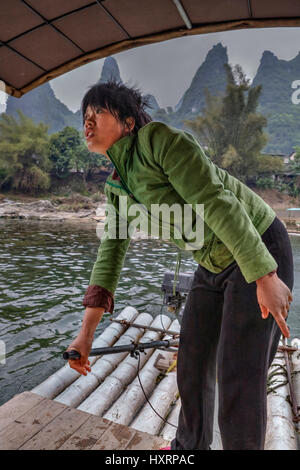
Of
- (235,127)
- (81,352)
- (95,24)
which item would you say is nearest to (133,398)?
(81,352)

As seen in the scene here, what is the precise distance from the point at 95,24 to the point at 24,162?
3438 cm

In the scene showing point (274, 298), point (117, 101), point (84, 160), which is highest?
point (84, 160)

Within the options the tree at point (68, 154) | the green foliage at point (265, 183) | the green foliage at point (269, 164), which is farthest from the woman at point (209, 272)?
the green foliage at point (269, 164)

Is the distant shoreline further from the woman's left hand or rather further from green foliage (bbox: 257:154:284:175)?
the woman's left hand

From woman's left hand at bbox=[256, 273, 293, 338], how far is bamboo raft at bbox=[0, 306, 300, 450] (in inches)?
31.8

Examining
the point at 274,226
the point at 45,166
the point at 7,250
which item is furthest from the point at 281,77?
→ the point at 274,226

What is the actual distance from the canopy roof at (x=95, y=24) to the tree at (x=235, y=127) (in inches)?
1424

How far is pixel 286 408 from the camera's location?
90.7 inches

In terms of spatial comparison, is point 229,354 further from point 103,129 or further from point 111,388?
point 111,388

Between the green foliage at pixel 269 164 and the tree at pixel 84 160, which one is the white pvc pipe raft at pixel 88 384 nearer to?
the tree at pixel 84 160

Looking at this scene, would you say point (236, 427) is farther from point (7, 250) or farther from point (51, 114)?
point (51, 114)

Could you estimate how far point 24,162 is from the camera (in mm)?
32812
